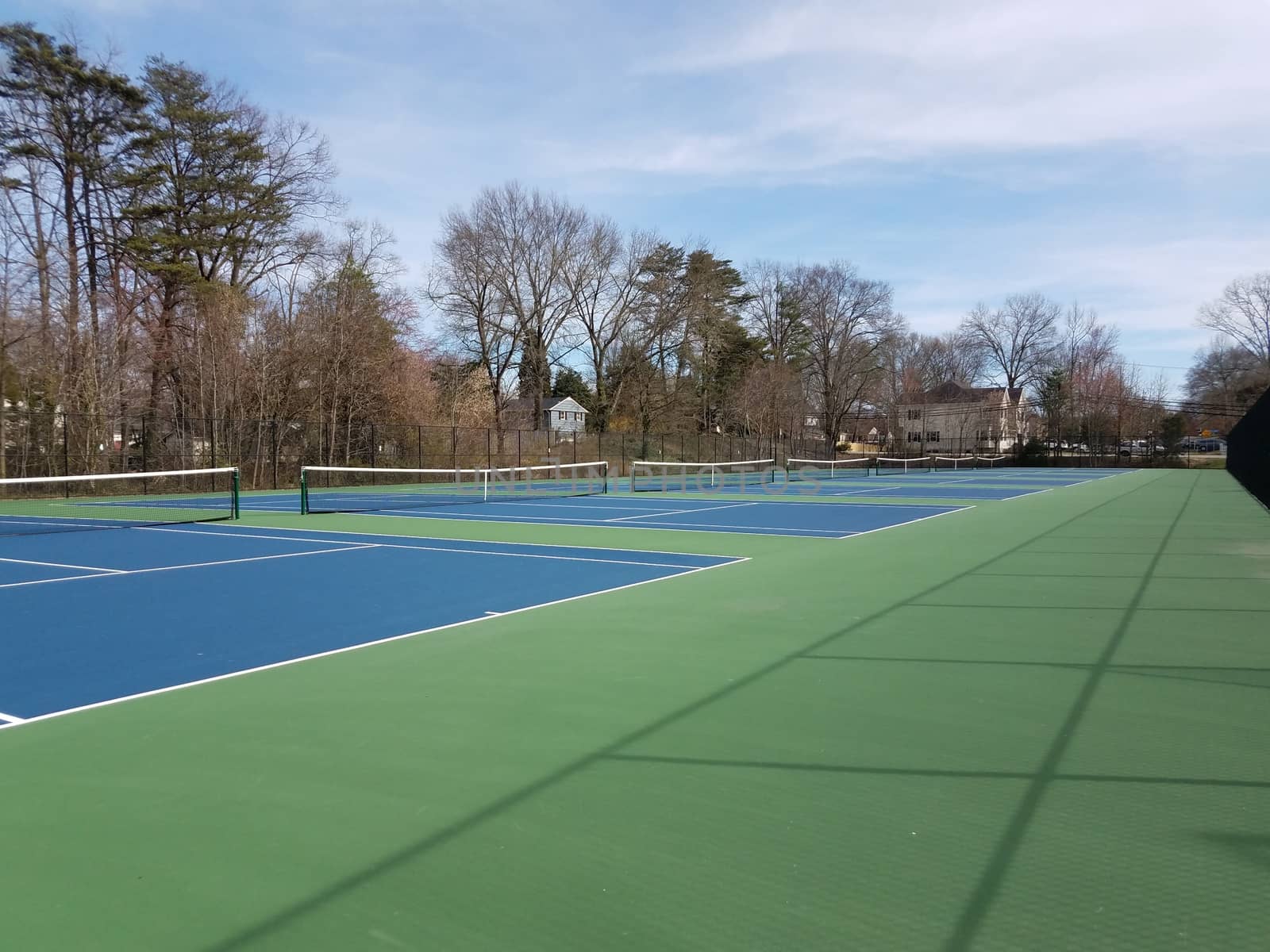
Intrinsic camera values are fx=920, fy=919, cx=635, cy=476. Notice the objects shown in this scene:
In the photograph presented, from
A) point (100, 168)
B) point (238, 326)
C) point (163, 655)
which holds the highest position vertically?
point (100, 168)

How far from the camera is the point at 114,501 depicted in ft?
80.9

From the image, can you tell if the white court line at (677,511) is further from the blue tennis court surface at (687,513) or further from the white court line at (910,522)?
the white court line at (910,522)

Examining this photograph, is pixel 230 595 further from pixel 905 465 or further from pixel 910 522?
pixel 905 465

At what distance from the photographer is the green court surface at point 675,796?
2.75m

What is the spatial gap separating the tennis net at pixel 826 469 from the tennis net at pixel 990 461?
12642mm

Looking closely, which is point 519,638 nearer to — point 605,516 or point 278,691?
point 278,691

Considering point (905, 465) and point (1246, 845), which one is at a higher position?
point (905, 465)

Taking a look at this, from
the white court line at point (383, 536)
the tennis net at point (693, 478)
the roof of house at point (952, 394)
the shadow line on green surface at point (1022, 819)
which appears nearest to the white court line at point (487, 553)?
the white court line at point (383, 536)

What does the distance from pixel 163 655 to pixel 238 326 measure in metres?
26.8

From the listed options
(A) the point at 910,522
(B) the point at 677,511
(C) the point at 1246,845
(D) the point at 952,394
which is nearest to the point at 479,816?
(C) the point at 1246,845

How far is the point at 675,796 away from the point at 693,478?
35.8 metres

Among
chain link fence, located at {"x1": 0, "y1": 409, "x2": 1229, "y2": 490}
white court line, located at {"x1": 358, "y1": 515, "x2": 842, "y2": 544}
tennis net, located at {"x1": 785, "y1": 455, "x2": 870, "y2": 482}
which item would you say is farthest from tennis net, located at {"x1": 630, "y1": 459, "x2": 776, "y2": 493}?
white court line, located at {"x1": 358, "y1": 515, "x2": 842, "y2": 544}

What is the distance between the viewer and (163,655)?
6473 mm

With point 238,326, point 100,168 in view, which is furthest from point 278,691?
point 100,168
